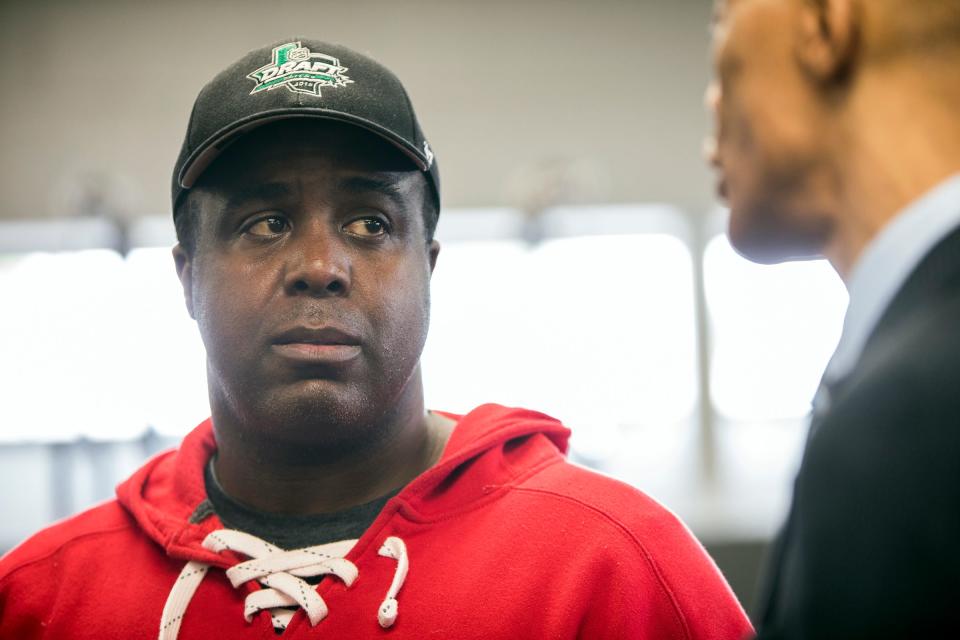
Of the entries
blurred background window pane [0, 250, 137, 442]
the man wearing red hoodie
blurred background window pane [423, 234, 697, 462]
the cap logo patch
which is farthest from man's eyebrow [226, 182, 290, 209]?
blurred background window pane [0, 250, 137, 442]

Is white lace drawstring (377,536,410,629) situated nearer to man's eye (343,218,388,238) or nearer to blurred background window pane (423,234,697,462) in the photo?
man's eye (343,218,388,238)

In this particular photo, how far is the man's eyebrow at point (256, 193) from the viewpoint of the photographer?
1159 millimetres

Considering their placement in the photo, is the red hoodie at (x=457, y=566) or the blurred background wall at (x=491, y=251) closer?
the red hoodie at (x=457, y=566)

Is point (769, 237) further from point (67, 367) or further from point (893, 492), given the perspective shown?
point (67, 367)

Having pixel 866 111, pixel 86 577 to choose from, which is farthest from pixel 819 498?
pixel 86 577

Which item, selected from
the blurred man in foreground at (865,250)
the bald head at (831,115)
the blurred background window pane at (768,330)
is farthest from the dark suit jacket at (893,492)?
the blurred background window pane at (768,330)

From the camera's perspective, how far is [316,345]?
112cm

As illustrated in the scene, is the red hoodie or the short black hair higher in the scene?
the short black hair

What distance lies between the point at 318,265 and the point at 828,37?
0.62m

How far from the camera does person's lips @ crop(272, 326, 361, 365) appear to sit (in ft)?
3.65

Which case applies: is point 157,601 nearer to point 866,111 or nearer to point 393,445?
point 393,445

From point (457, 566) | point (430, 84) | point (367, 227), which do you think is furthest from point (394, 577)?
point (430, 84)

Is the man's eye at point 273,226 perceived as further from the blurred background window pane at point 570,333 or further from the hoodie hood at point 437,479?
the blurred background window pane at point 570,333

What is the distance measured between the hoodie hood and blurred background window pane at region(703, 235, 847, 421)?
9.16 ft
